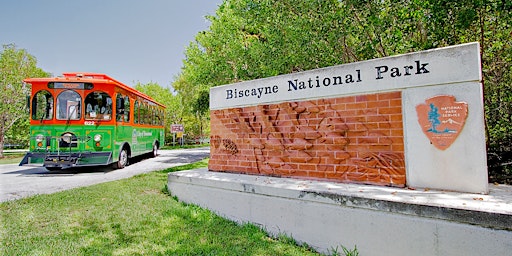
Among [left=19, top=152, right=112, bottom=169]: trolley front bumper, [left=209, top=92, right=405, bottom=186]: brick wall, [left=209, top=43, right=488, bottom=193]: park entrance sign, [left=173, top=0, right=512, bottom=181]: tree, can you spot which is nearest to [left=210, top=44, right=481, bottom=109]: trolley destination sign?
[left=209, top=43, right=488, bottom=193]: park entrance sign

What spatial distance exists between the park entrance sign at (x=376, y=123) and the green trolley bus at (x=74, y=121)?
19.0 ft

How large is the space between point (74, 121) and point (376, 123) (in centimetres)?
894

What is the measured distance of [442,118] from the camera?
3.49 metres

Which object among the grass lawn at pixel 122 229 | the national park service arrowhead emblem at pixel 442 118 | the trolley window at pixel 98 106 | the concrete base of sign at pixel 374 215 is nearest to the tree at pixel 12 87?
the trolley window at pixel 98 106

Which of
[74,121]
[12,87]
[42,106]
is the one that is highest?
[12,87]

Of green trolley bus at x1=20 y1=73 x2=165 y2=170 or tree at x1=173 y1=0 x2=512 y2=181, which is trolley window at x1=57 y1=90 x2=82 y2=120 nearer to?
green trolley bus at x1=20 y1=73 x2=165 y2=170

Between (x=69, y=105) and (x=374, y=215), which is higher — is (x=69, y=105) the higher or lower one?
the higher one

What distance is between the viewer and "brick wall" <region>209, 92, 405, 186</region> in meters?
3.85

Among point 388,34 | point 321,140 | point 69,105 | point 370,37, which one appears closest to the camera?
point 321,140

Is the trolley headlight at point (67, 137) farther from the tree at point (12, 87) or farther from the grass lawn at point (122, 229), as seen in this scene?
the tree at point (12, 87)

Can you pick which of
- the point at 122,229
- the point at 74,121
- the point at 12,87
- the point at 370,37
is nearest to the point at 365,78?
the point at 370,37

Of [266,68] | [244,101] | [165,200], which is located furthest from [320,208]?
[266,68]

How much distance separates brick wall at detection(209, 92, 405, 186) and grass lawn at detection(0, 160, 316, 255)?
4.12ft

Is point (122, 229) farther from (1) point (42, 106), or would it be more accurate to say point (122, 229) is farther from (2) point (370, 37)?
(1) point (42, 106)
